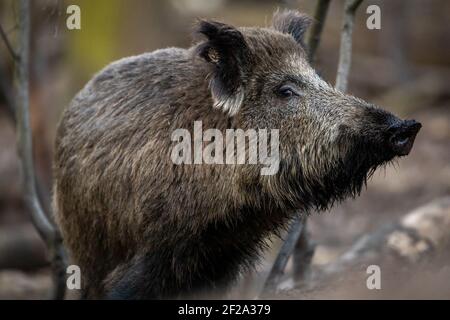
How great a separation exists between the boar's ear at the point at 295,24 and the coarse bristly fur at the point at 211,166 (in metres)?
0.02

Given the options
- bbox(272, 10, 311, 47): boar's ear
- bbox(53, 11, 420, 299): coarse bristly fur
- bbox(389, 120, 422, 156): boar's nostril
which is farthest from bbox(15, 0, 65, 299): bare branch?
bbox(389, 120, 422, 156): boar's nostril

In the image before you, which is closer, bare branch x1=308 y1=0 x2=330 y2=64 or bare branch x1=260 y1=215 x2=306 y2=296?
bare branch x1=260 y1=215 x2=306 y2=296

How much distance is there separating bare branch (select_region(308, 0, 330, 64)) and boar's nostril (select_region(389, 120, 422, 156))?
185cm

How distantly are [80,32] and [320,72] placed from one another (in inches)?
242

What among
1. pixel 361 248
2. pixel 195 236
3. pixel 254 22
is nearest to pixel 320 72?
pixel 195 236

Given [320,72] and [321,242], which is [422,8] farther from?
[320,72]

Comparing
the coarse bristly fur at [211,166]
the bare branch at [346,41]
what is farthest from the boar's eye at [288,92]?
the bare branch at [346,41]

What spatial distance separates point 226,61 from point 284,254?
2003 mm

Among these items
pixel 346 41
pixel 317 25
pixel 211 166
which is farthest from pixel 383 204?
pixel 211 166

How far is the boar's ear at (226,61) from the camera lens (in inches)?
231

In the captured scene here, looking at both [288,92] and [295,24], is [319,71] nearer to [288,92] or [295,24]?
[295,24]

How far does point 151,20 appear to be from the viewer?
40.8ft

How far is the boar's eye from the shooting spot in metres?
5.98

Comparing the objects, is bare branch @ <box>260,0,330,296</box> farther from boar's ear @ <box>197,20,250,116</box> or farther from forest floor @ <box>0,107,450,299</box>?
boar's ear @ <box>197,20,250,116</box>
